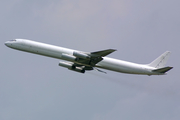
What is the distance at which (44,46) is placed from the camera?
5616cm

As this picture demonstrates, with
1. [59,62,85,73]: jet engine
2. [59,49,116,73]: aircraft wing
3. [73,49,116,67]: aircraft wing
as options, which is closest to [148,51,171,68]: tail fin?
[73,49,116,67]: aircraft wing

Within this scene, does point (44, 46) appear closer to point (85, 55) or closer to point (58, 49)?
point (58, 49)

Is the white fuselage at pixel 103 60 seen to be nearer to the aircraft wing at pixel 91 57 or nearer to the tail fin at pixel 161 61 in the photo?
the aircraft wing at pixel 91 57

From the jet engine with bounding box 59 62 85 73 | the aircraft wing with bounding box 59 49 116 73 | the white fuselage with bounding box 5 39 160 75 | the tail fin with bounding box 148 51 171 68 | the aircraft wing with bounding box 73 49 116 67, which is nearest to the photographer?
the aircraft wing with bounding box 73 49 116 67

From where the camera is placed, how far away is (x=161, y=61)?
60281mm

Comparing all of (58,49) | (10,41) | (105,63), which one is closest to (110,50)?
(105,63)

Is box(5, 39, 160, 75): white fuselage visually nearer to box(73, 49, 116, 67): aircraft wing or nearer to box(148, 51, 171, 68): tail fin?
box(73, 49, 116, 67): aircraft wing

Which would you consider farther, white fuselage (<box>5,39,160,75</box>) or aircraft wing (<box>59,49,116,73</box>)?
white fuselage (<box>5,39,160,75</box>)

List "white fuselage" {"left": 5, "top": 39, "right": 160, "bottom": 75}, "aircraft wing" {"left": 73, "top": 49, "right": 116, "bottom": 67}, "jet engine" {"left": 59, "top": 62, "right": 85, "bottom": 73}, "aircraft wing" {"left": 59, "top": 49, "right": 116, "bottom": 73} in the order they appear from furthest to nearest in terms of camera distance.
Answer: "jet engine" {"left": 59, "top": 62, "right": 85, "bottom": 73}, "white fuselage" {"left": 5, "top": 39, "right": 160, "bottom": 75}, "aircraft wing" {"left": 59, "top": 49, "right": 116, "bottom": 73}, "aircraft wing" {"left": 73, "top": 49, "right": 116, "bottom": 67}

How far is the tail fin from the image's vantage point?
197ft

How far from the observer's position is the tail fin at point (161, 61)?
5994 cm

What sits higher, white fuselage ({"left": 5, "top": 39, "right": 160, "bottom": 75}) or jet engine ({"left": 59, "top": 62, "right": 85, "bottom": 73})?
white fuselage ({"left": 5, "top": 39, "right": 160, "bottom": 75})

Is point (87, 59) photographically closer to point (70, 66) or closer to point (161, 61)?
point (70, 66)

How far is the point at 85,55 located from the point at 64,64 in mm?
6525
